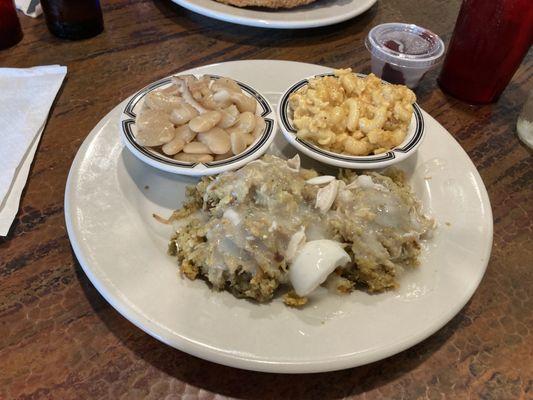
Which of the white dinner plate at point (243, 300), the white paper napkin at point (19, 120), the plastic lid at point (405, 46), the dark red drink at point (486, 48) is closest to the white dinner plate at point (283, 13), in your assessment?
the plastic lid at point (405, 46)

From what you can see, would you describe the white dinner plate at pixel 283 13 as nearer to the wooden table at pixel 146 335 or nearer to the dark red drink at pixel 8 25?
the wooden table at pixel 146 335

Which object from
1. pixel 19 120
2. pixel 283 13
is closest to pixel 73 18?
pixel 19 120

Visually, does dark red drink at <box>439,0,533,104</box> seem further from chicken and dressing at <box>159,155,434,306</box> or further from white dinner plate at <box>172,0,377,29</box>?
chicken and dressing at <box>159,155,434,306</box>

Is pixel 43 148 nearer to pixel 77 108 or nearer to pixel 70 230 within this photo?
pixel 77 108

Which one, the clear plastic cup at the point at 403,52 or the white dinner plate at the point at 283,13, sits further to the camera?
the white dinner plate at the point at 283,13

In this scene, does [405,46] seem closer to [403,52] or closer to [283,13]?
[403,52]

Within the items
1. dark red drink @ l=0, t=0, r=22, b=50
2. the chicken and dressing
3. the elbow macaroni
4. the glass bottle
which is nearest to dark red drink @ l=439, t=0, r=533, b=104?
the elbow macaroni

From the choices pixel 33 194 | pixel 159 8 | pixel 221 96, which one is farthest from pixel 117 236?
pixel 159 8
